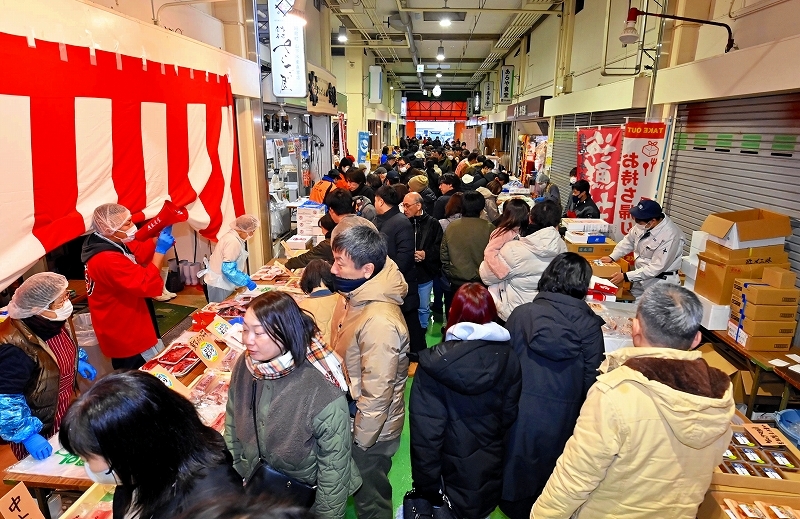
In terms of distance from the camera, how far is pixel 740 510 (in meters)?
2.27

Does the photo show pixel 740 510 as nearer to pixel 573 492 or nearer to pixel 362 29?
pixel 573 492

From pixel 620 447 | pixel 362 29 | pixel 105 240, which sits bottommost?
pixel 620 447

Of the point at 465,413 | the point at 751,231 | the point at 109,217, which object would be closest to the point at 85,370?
the point at 109,217

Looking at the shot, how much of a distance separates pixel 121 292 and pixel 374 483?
7.85 feet

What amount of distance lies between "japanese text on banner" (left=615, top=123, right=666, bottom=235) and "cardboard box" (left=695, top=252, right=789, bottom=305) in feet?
5.45

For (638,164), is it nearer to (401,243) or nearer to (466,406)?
(401,243)

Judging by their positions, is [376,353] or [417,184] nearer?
[376,353]

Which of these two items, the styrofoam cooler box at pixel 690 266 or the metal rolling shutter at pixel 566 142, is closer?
the styrofoam cooler box at pixel 690 266

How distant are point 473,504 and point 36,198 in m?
2.96

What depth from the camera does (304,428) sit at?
196 cm

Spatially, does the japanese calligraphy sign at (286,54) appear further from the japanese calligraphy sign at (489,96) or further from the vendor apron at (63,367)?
the japanese calligraphy sign at (489,96)

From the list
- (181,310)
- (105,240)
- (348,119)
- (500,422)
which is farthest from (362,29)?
(500,422)

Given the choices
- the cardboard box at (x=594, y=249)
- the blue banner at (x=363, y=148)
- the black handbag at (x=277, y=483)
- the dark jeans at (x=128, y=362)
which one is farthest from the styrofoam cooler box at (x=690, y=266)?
the blue banner at (x=363, y=148)

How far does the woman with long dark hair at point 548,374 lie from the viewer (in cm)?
254
